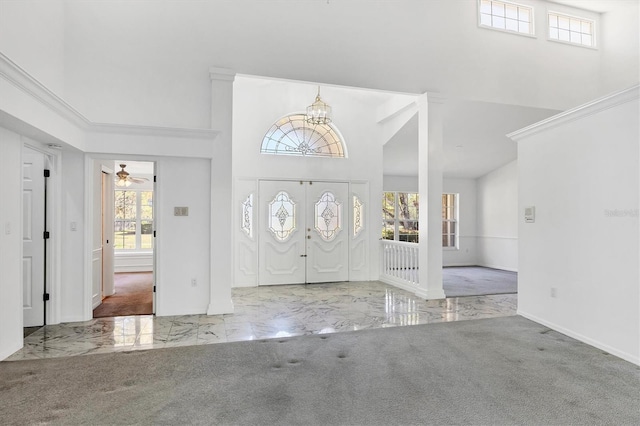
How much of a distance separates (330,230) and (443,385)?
470 centimetres

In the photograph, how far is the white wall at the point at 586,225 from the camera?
10.8ft

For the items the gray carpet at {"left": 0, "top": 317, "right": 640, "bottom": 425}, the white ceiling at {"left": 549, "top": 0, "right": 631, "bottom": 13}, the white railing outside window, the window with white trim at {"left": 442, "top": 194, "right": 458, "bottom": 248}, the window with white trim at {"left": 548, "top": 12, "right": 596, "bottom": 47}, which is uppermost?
the white ceiling at {"left": 549, "top": 0, "right": 631, "bottom": 13}

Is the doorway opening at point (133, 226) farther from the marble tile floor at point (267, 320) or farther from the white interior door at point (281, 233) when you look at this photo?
the marble tile floor at point (267, 320)

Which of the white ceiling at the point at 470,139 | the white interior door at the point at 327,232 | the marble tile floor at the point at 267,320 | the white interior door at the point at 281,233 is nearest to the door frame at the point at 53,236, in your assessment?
the marble tile floor at the point at 267,320

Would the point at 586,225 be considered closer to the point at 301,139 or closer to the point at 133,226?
the point at 301,139

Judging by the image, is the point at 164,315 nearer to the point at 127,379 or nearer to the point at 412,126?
the point at 127,379

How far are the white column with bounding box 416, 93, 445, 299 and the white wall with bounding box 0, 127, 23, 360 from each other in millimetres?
5192

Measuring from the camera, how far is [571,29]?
6.55m

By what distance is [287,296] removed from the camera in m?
5.98

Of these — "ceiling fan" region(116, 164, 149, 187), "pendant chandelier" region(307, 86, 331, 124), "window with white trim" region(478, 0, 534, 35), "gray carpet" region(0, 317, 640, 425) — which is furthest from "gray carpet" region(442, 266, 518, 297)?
"ceiling fan" region(116, 164, 149, 187)

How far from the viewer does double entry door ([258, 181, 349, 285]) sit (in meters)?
6.95

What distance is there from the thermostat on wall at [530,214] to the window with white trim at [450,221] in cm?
554

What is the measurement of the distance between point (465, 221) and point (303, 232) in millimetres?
5373

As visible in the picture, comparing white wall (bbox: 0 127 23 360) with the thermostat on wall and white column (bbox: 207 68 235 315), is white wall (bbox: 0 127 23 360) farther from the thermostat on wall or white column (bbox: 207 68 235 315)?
the thermostat on wall
